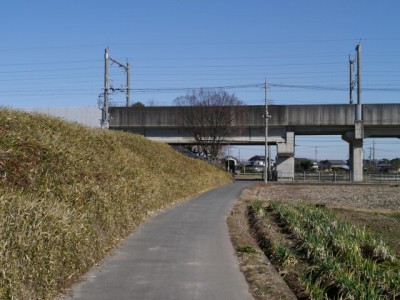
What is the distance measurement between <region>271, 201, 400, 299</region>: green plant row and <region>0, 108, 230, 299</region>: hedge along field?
3450 millimetres

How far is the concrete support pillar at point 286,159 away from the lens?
57.3 meters

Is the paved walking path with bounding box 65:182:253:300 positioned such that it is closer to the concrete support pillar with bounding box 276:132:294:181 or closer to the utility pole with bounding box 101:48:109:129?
the utility pole with bounding box 101:48:109:129

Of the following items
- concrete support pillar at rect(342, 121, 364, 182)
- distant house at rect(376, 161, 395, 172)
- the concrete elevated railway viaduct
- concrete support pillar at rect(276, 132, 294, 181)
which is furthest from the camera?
distant house at rect(376, 161, 395, 172)

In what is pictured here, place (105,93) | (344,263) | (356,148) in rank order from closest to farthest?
(344,263), (105,93), (356,148)

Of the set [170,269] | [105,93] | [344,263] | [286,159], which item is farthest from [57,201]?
[286,159]

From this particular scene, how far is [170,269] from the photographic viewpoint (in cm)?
865

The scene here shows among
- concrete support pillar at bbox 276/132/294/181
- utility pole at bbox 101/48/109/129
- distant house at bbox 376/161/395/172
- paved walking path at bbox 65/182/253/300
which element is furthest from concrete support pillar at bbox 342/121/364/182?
distant house at bbox 376/161/395/172

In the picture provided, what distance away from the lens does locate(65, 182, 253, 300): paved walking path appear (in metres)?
7.19

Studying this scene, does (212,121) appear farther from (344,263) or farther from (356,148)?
(344,263)

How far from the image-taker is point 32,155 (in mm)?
9594

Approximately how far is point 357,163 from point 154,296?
175 ft

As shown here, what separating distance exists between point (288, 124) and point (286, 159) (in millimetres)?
3942

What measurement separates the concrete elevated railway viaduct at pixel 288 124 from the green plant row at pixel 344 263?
4369 cm

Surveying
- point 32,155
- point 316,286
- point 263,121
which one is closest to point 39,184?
point 32,155
